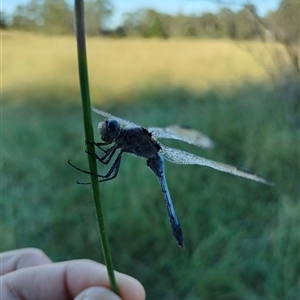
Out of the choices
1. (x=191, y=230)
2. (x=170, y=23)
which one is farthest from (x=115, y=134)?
(x=170, y=23)

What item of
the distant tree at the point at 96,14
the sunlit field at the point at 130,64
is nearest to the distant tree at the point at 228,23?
the sunlit field at the point at 130,64

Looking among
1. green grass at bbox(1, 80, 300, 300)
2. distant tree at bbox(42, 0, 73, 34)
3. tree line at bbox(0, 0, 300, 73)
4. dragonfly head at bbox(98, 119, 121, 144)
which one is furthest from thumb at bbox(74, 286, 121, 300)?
distant tree at bbox(42, 0, 73, 34)

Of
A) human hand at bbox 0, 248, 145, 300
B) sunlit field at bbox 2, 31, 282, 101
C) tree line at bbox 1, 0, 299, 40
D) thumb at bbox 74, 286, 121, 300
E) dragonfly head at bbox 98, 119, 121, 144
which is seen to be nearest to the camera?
dragonfly head at bbox 98, 119, 121, 144

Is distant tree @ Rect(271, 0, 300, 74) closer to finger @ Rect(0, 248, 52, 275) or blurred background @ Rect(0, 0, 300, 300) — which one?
blurred background @ Rect(0, 0, 300, 300)

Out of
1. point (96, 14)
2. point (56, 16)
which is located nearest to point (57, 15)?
point (56, 16)

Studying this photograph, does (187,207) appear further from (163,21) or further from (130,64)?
(130,64)

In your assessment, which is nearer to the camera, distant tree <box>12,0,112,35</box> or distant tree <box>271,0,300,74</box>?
distant tree <box>12,0,112,35</box>

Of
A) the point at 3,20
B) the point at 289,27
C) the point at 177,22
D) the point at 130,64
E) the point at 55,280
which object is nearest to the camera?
the point at 55,280

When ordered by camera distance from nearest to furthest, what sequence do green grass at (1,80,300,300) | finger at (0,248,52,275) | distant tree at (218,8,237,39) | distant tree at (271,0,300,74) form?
finger at (0,248,52,275) < green grass at (1,80,300,300) < distant tree at (271,0,300,74) < distant tree at (218,8,237,39)
